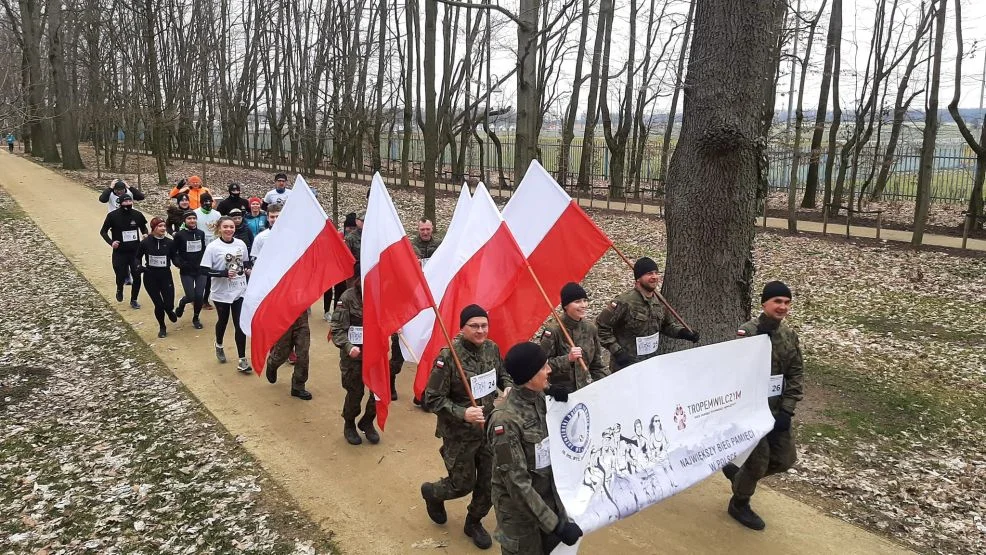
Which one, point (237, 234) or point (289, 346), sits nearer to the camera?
point (289, 346)

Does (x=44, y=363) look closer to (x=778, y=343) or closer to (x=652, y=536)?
(x=652, y=536)

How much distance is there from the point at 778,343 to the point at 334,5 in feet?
121

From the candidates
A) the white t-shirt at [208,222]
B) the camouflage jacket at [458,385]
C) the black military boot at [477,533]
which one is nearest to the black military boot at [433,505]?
the black military boot at [477,533]

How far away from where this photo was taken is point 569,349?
622cm

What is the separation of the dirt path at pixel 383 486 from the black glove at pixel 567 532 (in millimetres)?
1340

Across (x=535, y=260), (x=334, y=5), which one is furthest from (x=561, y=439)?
(x=334, y=5)

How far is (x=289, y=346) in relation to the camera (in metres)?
8.71

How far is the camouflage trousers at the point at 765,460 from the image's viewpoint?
578cm

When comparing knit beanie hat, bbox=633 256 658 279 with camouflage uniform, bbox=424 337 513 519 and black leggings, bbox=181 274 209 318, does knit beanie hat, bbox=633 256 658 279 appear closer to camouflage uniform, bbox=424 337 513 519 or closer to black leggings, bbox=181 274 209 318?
camouflage uniform, bbox=424 337 513 519

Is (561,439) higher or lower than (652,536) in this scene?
higher

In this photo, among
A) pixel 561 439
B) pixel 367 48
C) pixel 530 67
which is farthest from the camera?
pixel 367 48

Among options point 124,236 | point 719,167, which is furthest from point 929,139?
point 124,236

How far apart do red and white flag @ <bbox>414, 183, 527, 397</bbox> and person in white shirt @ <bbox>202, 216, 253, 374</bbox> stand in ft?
11.0

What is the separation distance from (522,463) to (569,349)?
2.09m
